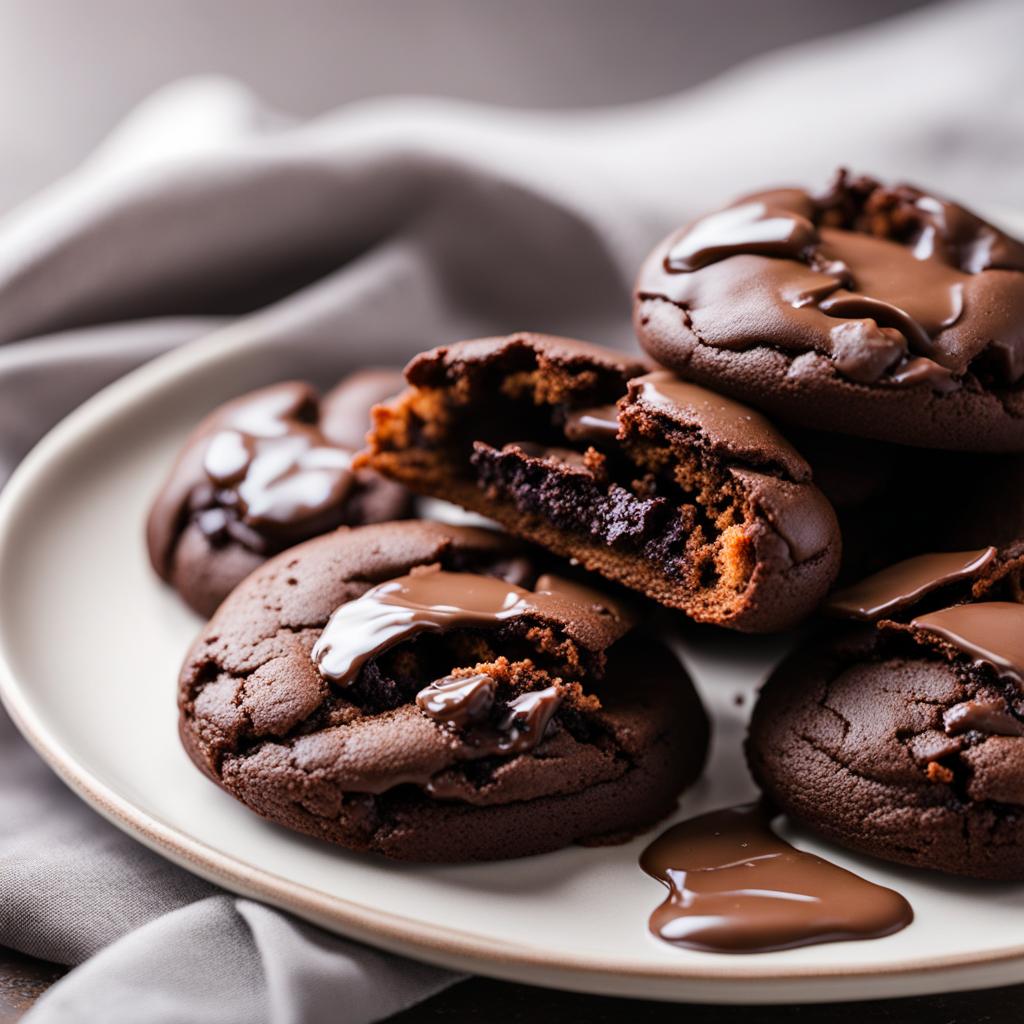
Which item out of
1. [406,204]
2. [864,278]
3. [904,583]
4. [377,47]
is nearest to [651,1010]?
[904,583]

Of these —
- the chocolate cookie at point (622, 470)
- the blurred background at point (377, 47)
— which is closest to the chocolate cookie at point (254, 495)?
the chocolate cookie at point (622, 470)

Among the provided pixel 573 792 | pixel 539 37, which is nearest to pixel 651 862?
pixel 573 792

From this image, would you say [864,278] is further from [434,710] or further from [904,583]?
[434,710]

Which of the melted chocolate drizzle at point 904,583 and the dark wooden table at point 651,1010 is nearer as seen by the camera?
the dark wooden table at point 651,1010

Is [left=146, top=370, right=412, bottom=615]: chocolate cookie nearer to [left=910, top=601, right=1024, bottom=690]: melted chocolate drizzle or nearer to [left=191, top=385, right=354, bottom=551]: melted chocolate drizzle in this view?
[left=191, top=385, right=354, bottom=551]: melted chocolate drizzle

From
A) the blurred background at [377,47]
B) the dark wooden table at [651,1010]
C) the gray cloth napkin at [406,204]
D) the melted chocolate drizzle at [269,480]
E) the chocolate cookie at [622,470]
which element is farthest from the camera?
the blurred background at [377,47]

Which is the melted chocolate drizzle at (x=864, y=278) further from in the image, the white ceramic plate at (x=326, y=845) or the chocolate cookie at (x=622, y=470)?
the white ceramic plate at (x=326, y=845)

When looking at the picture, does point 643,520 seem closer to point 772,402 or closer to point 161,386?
point 772,402

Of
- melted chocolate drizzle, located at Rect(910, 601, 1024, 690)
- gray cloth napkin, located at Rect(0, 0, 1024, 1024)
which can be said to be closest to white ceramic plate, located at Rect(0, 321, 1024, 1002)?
gray cloth napkin, located at Rect(0, 0, 1024, 1024)
